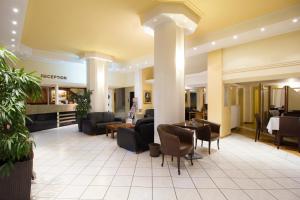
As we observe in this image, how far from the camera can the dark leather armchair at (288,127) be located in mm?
4470

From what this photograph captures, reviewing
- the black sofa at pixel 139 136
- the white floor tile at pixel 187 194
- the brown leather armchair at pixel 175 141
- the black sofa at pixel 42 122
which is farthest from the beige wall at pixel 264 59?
the black sofa at pixel 42 122

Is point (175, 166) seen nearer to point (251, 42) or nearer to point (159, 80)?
point (159, 80)

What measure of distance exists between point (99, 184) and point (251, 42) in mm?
5771

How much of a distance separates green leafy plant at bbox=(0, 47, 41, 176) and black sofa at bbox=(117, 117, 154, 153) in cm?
251

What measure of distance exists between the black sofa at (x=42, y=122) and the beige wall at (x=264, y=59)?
7946mm

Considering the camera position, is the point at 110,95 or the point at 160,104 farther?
the point at 110,95

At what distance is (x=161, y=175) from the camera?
3.23m

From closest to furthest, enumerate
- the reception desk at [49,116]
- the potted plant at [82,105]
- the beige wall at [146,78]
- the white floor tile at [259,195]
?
the white floor tile at [259,195], the potted plant at [82,105], the reception desk at [49,116], the beige wall at [146,78]

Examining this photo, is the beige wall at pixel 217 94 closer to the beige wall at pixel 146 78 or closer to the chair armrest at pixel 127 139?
the chair armrest at pixel 127 139

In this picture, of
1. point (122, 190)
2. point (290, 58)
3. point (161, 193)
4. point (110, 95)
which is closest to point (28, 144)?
A: point (122, 190)

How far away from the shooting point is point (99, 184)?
2.92m

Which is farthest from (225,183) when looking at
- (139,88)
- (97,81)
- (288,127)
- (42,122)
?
(42,122)

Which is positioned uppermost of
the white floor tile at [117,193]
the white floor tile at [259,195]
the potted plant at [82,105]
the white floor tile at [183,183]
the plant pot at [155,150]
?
the potted plant at [82,105]

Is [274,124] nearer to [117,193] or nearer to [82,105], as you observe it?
[117,193]
